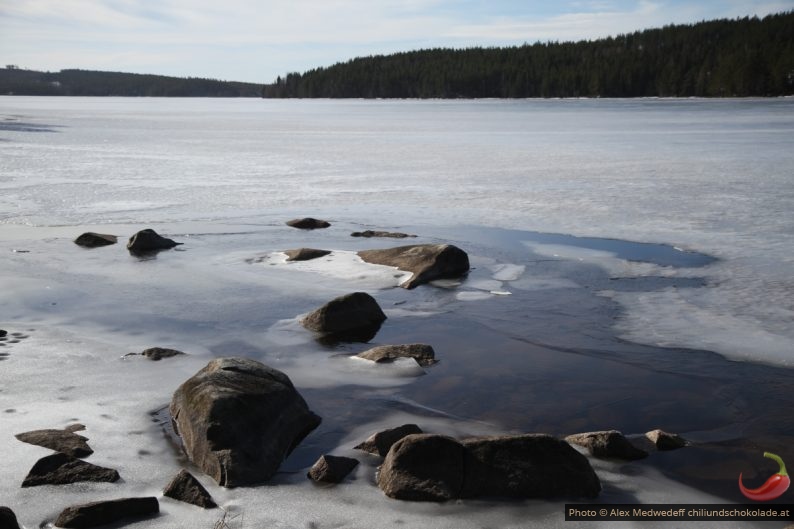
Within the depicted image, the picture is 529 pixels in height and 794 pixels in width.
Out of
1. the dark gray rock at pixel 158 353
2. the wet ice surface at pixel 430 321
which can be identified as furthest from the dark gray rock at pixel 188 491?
the dark gray rock at pixel 158 353

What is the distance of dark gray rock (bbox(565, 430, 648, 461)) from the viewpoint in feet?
15.7

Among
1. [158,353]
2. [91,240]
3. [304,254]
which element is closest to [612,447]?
[158,353]

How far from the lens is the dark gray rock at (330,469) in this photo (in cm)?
447

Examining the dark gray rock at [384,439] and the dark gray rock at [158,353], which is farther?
the dark gray rock at [158,353]

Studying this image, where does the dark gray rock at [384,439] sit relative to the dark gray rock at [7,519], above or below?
below

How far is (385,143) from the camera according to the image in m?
32.4

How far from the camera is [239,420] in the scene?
4.70m

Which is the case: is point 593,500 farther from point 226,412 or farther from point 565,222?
point 565,222

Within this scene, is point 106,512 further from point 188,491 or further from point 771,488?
point 771,488

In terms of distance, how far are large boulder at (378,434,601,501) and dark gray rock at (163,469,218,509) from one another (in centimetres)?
97

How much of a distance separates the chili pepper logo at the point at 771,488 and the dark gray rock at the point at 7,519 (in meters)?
3.86

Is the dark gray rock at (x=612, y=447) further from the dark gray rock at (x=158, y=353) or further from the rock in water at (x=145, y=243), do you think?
the rock in water at (x=145, y=243)

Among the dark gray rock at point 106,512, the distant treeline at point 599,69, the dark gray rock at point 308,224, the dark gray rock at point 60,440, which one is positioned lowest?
the dark gray rock at point 60,440

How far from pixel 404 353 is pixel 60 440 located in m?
2.84
